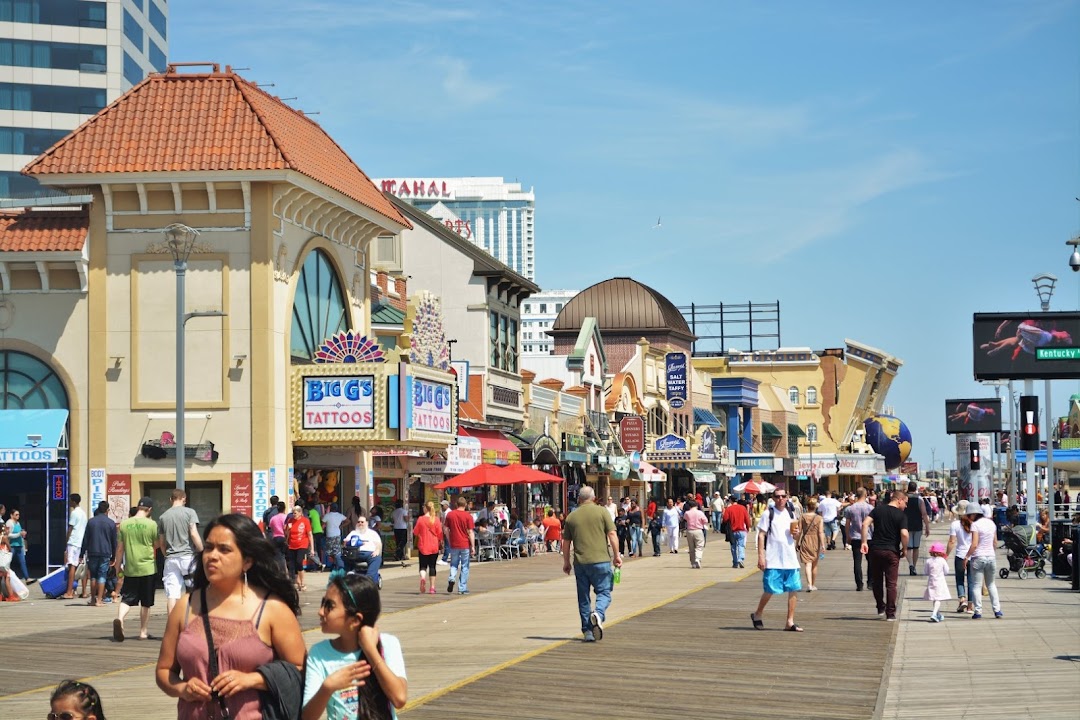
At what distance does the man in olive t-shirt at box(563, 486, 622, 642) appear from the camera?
16969 millimetres

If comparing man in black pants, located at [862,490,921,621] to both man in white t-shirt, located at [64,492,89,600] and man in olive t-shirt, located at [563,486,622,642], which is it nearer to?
man in olive t-shirt, located at [563,486,622,642]

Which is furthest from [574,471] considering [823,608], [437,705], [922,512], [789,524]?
[437,705]

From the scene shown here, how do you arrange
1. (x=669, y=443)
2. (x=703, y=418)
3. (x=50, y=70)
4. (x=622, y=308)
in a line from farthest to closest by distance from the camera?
1. (x=703, y=418)
2. (x=622, y=308)
3. (x=50, y=70)
4. (x=669, y=443)

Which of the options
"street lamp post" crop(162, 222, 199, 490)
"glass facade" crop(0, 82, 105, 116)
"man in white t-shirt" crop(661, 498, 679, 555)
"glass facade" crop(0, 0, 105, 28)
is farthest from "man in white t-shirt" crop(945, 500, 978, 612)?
"glass facade" crop(0, 0, 105, 28)

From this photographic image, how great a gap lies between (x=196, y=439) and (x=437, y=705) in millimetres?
20288

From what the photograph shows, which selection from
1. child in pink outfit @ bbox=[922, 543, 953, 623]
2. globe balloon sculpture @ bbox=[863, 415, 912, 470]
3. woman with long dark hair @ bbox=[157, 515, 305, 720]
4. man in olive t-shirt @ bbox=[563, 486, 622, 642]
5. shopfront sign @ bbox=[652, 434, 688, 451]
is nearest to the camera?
woman with long dark hair @ bbox=[157, 515, 305, 720]

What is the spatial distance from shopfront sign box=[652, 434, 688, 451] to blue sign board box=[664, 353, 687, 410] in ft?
16.5

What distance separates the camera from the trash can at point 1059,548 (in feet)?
93.0

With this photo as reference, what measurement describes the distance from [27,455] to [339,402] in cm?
637

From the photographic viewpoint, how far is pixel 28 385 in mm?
32125

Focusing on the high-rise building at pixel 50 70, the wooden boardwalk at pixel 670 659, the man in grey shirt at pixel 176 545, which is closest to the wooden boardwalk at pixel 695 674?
the wooden boardwalk at pixel 670 659

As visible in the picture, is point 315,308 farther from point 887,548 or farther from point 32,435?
point 887,548

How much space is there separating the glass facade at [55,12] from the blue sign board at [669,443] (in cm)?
3393

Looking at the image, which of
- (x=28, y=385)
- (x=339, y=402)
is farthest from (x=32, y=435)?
(x=339, y=402)
